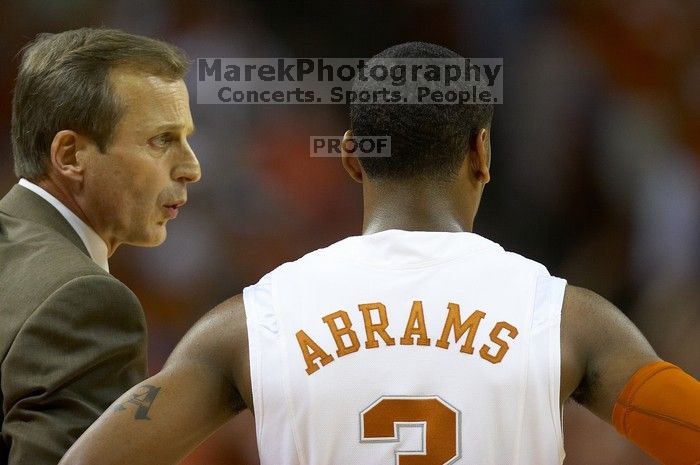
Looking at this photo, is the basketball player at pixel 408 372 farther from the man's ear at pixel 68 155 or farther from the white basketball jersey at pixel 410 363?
the man's ear at pixel 68 155

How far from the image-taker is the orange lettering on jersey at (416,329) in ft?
5.78

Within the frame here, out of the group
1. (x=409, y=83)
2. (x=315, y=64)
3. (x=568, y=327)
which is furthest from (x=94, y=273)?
(x=315, y=64)

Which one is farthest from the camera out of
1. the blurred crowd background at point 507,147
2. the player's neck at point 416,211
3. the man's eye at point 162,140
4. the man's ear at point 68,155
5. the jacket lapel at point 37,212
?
the blurred crowd background at point 507,147

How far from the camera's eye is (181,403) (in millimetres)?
1760

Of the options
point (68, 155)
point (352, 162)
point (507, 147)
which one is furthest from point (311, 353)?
point (507, 147)

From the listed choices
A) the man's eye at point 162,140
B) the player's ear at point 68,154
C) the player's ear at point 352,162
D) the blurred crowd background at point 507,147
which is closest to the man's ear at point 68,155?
the player's ear at point 68,154

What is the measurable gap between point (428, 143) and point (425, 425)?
53 cm

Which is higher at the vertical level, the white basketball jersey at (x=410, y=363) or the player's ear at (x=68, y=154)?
the player's ear at (x=68, y=154)

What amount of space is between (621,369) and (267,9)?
4060 mm

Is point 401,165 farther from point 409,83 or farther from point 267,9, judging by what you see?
point 267,9

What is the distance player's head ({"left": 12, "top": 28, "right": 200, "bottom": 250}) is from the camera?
2.47 meters

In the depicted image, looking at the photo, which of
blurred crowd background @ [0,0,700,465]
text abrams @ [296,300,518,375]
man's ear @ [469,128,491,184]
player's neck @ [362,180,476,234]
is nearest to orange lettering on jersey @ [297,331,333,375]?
text abrams @ [296,300,518,375]

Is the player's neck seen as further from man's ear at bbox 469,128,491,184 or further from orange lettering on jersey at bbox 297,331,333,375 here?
orange lettering on jersey at bbox 297,331,333,375

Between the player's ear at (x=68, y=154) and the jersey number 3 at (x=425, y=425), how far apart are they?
1.11 metres
